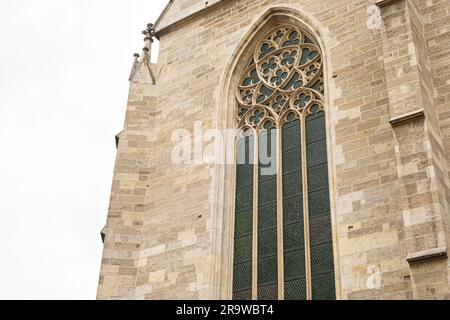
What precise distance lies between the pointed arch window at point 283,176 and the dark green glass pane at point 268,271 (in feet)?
0.05

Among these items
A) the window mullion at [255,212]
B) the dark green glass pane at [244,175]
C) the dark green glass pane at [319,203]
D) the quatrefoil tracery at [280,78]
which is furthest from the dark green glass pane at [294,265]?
the quatrefoil tracery at [280,78]

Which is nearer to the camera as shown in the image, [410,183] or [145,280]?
[410,183]

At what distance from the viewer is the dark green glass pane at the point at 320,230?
1048 cm

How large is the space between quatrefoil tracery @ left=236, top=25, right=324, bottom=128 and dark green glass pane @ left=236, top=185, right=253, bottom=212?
129 cm

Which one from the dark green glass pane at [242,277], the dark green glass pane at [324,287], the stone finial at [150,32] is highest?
the stone finial at [150,32]

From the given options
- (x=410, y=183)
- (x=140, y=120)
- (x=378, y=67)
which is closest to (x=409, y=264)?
(x=410, y=183)

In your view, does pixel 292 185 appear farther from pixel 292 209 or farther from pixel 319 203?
pixel 319 203

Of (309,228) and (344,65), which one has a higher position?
(344,65)

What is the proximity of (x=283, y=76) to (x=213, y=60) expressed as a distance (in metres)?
1.70

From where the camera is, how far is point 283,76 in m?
12.7

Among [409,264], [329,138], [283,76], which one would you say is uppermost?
[283,76]

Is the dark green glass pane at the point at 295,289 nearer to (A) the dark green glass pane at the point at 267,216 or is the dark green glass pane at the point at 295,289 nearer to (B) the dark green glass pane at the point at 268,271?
(B) the dark green glass pane at the point at 268,271

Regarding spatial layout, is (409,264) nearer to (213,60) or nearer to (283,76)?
(283,76)

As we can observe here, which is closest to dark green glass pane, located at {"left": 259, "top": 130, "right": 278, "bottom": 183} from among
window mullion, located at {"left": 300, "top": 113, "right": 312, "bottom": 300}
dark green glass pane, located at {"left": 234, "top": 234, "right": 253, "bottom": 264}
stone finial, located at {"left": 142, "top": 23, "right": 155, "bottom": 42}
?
window mullion, located at {"left": 300, "top": 113, "right": 312, "bottom": 300}
